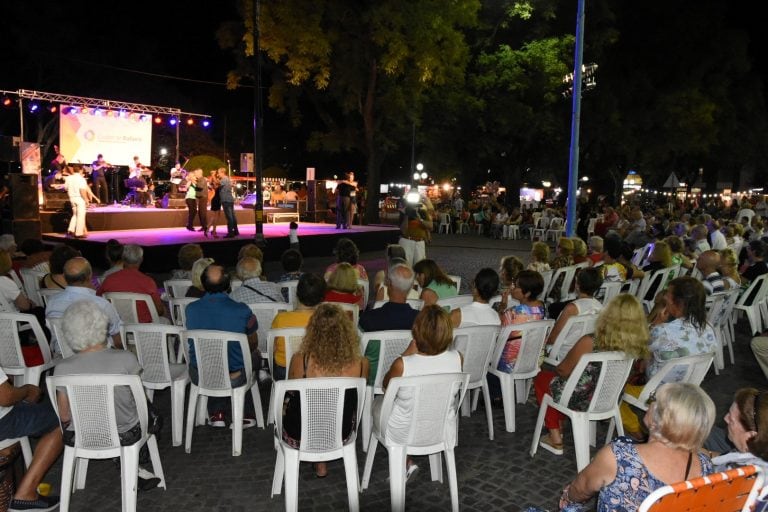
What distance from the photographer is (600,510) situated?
7.73 ft

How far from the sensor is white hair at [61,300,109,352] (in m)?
3.26

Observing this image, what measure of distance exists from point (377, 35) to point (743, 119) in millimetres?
21977

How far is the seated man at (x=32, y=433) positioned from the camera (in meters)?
3.15

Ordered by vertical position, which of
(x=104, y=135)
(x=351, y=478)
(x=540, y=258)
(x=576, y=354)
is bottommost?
(x=351, y=478)

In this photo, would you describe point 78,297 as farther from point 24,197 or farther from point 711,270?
point 24,197

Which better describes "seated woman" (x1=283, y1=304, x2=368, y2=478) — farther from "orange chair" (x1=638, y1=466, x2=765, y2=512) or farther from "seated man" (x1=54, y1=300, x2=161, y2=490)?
"orange chair" (x1=638, y1=466, x2=765, y2=512)

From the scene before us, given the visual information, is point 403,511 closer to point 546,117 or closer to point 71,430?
point 71,430

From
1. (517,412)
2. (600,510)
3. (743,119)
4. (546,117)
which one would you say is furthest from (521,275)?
Answer: (743,119)

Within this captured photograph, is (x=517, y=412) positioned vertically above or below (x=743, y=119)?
below

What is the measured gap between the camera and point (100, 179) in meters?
17.3

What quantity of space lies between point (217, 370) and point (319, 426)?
1.17 m

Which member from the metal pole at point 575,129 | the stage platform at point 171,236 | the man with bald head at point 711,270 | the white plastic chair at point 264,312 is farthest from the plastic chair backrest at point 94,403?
the metal pole at point 575,129

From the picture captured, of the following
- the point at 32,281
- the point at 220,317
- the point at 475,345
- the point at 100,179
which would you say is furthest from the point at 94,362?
the point at 100,179

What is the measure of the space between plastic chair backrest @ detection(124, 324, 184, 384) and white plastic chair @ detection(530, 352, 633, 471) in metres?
2.70
